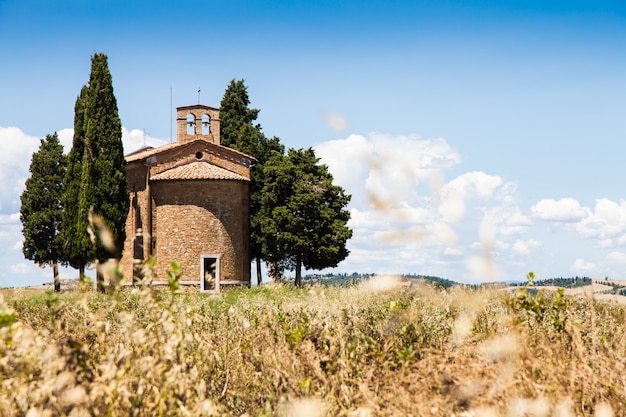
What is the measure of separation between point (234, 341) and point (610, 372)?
3.55m

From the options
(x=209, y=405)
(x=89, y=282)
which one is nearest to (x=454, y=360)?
(x=209, y=405)

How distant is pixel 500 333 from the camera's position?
5.72 m

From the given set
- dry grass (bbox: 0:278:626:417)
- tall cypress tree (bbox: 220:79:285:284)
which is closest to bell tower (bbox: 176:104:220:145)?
tall cypress tree (bbox: 220:79:285:284)

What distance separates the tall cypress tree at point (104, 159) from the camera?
25.9 meters

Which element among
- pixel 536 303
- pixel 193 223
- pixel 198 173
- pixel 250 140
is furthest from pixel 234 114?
pixel 536 303

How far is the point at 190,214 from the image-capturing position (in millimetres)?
Result: 28172

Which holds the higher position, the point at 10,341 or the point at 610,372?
the point at 10,341

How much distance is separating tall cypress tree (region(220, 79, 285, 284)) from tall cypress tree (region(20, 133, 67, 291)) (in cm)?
948

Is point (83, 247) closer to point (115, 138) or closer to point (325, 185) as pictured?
point (115, 138)

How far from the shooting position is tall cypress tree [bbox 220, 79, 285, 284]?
3231 cm

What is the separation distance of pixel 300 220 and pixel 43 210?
47.2ft

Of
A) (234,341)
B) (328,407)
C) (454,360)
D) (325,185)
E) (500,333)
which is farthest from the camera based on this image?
(325,185)

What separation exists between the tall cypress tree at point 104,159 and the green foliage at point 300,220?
7.56 meters

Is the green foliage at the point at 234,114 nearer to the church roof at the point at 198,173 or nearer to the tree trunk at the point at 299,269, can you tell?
Result: the church roof at the point at 198,173
